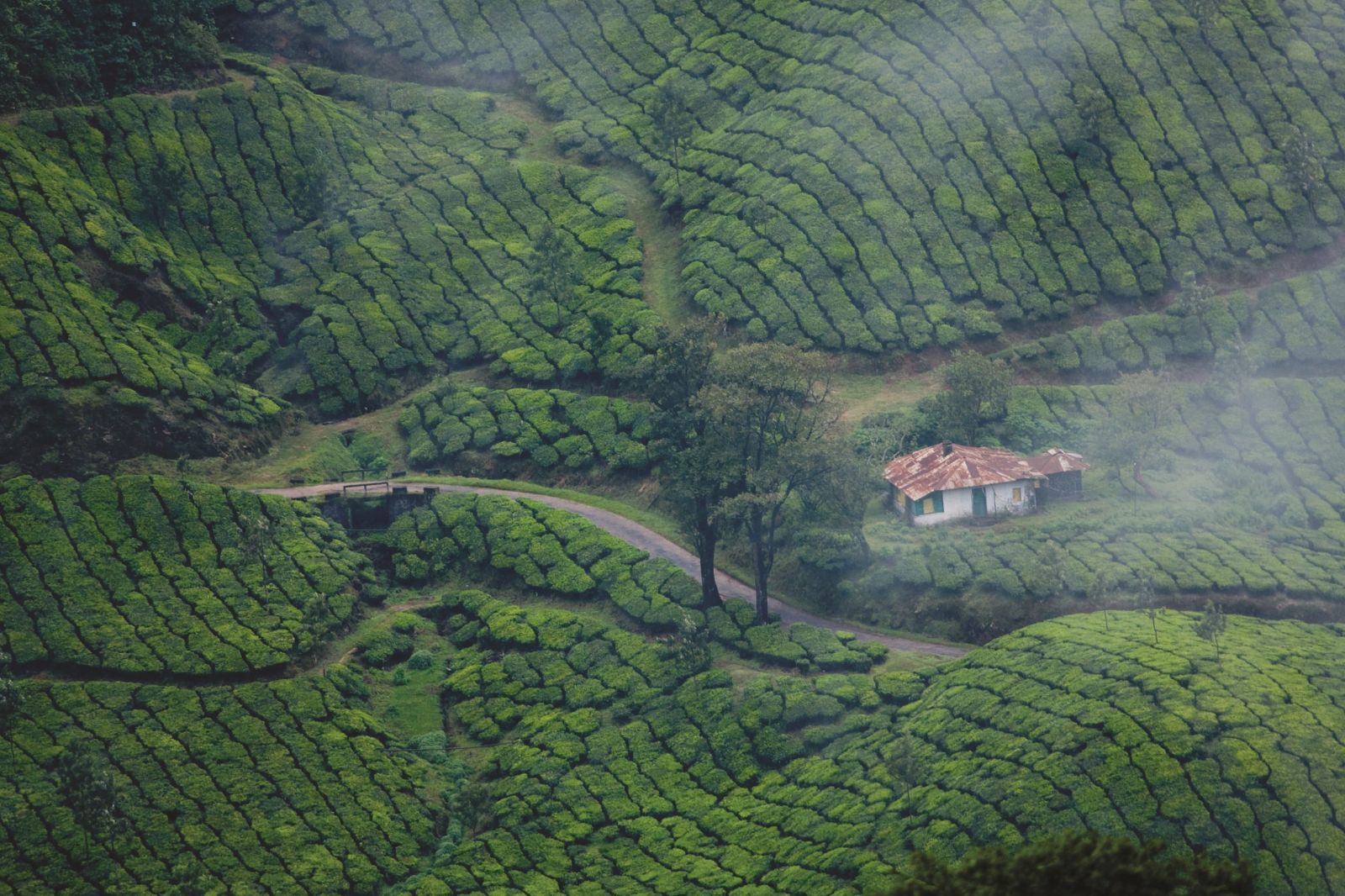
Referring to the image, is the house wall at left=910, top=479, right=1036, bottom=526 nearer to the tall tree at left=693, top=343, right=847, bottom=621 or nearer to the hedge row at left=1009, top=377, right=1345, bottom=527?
the hedge row at left=1009, top=377, right=1345, bottom=527

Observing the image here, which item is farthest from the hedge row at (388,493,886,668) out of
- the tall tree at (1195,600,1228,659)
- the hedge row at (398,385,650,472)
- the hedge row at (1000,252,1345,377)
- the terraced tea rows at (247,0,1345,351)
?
the hedge row at (1000,252,1345,377)

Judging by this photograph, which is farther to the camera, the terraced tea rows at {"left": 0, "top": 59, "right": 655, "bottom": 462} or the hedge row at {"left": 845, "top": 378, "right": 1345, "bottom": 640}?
the terraced tea rows at {"left": 0, "top": 59, "right": 655, "bottom": 462}

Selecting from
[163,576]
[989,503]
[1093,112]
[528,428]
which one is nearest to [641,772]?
[989,503]

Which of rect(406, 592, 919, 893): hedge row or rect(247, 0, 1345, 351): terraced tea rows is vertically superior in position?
rect(247, 0, 1345, 351): terraced tea rows

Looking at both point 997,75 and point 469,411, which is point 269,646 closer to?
point 469,411

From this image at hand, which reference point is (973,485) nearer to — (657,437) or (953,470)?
(953,470)

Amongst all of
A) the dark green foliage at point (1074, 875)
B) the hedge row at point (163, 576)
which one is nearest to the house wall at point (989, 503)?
the hedge row at point (163, 576)
